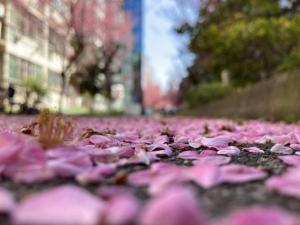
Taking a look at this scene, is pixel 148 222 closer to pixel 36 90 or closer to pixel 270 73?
pixel 270 73

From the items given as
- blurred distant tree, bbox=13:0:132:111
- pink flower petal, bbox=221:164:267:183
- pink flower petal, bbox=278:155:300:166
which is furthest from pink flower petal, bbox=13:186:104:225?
blurred distant tree, bbox=13:0:132:111

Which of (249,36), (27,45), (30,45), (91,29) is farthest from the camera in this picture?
(30,45)

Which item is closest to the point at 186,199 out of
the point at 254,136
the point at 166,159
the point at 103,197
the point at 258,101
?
the point at 103,197

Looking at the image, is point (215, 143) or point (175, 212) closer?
point (175, 212)

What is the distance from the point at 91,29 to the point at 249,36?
41.2 feet

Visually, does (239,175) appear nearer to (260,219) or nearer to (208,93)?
(260,219)

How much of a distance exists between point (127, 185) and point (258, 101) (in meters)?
6.95

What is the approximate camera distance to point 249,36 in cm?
877

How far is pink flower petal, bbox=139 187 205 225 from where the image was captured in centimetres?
70

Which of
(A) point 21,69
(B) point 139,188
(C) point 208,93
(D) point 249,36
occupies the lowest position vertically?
(B) point 139,188

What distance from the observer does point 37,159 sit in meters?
1.22

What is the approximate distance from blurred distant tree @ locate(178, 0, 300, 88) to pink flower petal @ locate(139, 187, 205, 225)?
7327mm

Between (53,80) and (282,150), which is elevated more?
(53,80)

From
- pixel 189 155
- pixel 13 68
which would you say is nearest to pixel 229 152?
pixel 189 155
